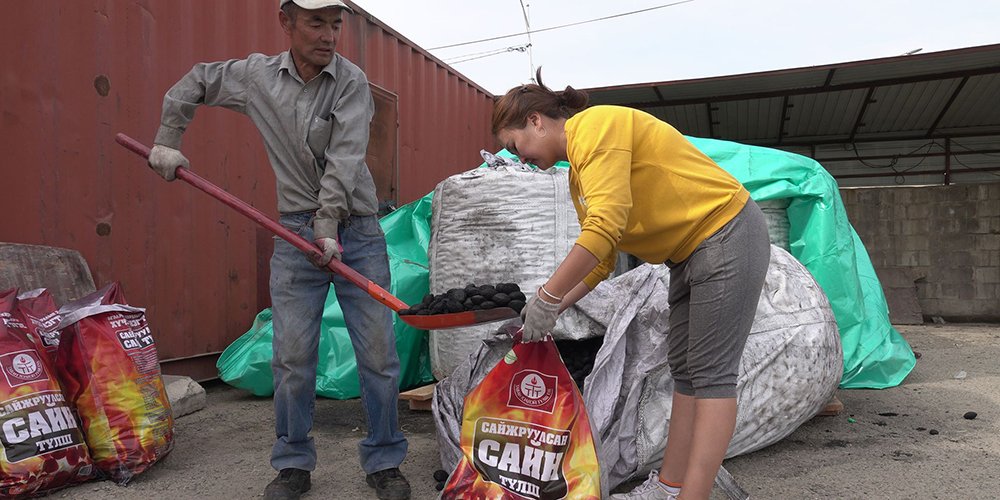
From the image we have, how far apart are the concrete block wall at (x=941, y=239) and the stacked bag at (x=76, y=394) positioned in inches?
327

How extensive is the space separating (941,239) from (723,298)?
812cm

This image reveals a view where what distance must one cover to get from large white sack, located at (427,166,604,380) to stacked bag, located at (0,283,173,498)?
139 centimetres

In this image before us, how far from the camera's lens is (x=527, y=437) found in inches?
77.3

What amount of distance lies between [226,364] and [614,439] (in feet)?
8.07

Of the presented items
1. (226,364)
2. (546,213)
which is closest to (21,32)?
(226,364)

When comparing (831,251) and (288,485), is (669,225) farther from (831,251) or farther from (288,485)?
(831,251)

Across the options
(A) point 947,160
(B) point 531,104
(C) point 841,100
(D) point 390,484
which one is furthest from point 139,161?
(A) point 947,160

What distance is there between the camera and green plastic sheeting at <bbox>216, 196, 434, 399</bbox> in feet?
12.3

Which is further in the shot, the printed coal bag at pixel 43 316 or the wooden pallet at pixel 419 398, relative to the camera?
the wooden pallet at pixel 419 398

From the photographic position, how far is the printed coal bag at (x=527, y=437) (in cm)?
191

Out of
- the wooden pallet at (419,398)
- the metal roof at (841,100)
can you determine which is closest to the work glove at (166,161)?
the wooden pallet at (419,398)

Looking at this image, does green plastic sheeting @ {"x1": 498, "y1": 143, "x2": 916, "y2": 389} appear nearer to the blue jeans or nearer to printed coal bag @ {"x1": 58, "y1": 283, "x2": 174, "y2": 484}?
the blue jeans

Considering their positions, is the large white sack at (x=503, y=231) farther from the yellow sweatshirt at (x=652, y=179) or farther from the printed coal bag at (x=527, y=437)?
the yellow sweatshirt at (x=652, y=179)

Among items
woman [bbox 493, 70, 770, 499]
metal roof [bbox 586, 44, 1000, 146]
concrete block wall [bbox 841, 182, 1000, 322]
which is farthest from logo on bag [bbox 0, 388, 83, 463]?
concrete block wall [bbox 841, 182, 1000, 322]
